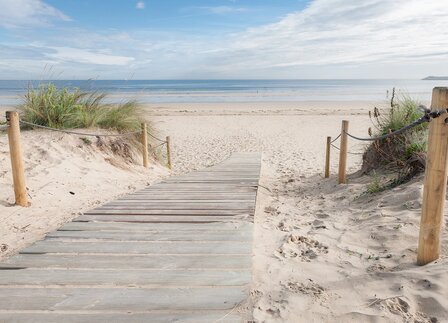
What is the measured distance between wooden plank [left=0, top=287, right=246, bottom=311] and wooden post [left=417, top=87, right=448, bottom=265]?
1.36m

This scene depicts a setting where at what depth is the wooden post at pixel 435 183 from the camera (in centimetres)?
246

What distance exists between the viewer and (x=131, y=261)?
2.75m

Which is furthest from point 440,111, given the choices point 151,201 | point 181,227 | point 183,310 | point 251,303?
point 151,201

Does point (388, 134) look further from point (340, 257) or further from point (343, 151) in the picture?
point (343, 151)

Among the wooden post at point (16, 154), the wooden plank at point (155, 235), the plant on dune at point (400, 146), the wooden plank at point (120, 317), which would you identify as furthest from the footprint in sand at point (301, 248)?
the wooden post at point (16, 154)

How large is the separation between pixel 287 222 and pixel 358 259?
1.22m

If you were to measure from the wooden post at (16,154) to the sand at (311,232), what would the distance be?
220mm

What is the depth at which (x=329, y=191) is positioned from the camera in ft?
18.5

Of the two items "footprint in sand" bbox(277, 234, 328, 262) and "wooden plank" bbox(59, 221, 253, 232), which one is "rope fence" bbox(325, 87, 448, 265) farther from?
"wooden plank" bbox(59, 221, 253, 232)

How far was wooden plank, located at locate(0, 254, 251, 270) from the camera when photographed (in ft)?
8.73

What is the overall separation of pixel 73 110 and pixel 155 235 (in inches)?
200

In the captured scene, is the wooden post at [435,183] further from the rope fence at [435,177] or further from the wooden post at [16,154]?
the wooden post at [16,154]

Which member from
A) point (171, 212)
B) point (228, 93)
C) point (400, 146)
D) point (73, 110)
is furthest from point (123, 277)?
point (228, 93)

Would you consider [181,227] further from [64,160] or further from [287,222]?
[64,160]
